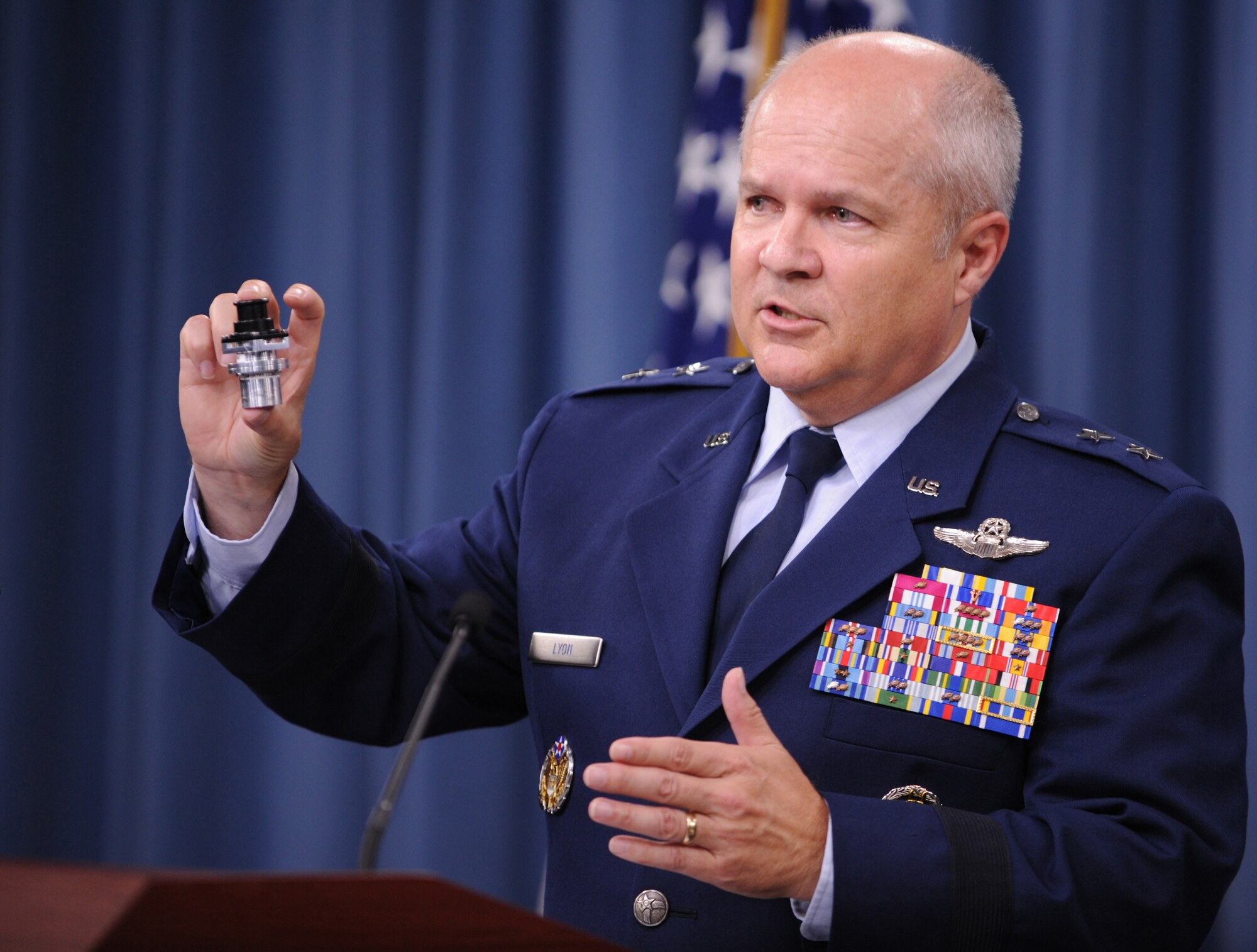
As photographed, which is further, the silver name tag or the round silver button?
the silver name tag

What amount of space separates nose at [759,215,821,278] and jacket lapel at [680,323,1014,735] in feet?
0.76

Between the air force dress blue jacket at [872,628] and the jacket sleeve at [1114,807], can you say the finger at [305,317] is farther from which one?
the jacket sleeve at [1114,807]

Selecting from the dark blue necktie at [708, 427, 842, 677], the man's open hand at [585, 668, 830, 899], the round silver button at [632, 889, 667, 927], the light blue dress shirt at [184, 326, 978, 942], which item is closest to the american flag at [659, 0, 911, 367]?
the light blue dress shirt at [184, 326, 978, 942]

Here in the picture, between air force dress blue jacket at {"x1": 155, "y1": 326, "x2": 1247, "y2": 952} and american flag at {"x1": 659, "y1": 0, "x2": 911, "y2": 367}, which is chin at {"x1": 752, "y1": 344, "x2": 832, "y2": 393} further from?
american flag at {"x1": 659, "y1": 0, "x2": 911, "y2": 367}

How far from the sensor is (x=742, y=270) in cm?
156

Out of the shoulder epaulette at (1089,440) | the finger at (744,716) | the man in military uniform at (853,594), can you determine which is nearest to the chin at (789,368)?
the man in military uniform at (853,594)

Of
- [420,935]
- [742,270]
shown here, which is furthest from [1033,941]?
[742,270]

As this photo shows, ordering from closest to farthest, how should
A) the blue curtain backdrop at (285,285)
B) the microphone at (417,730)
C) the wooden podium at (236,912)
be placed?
the wooden podium at (236,912) < the microphone at (417,730) < the blue curtain backdrop at (285,285)

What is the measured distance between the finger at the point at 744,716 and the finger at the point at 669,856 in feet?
0.35

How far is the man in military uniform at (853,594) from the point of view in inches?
49.4

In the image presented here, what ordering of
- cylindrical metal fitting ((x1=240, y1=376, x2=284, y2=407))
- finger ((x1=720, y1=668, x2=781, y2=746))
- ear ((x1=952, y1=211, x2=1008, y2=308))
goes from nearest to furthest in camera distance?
finger ((x1=720, y1=668, x2=781, y2=746))
cylindrical metal fitting ((x1=240, y1=376, x2=284, y2=407))
ear ((x1=952, y1=211, x2=1008, y2=308))

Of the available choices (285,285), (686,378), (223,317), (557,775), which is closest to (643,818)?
(557,775)

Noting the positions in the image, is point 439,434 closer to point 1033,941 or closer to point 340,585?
point 340,585

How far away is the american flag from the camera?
7.66 feet
